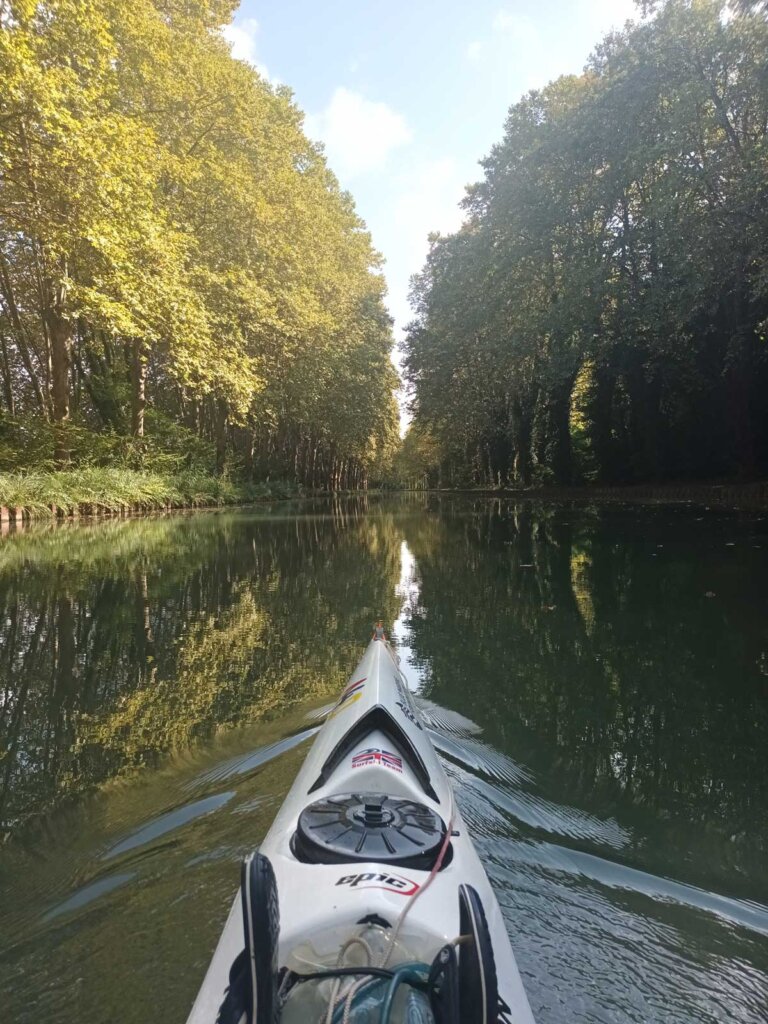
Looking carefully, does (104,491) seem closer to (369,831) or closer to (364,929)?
(369,831)

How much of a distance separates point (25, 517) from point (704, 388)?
775 inches

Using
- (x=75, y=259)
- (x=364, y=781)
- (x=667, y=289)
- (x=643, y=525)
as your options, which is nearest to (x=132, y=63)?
(x=75, y=259)

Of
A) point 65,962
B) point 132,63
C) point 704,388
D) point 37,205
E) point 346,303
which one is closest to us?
point 65,962

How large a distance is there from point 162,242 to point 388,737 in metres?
14.8

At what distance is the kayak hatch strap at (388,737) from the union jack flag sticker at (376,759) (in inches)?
3.2

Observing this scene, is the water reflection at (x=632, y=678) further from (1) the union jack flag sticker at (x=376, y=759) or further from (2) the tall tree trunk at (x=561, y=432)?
(2) the tall tree trunk at (x=561, y=432)

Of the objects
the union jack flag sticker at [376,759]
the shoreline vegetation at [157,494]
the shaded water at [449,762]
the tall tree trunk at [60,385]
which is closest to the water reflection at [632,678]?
the shaded water at [449,762]

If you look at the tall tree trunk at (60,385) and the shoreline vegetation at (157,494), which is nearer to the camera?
the shoreline vegetation at (157,494)

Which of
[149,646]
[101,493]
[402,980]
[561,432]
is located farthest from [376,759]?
[561,432]

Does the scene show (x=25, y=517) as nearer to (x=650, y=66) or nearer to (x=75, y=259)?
(x=75, y=259)

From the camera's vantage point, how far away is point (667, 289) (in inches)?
624

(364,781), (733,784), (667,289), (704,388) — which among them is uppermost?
(667,289)

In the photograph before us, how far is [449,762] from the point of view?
138 inches

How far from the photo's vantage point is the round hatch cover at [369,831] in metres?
1.76
